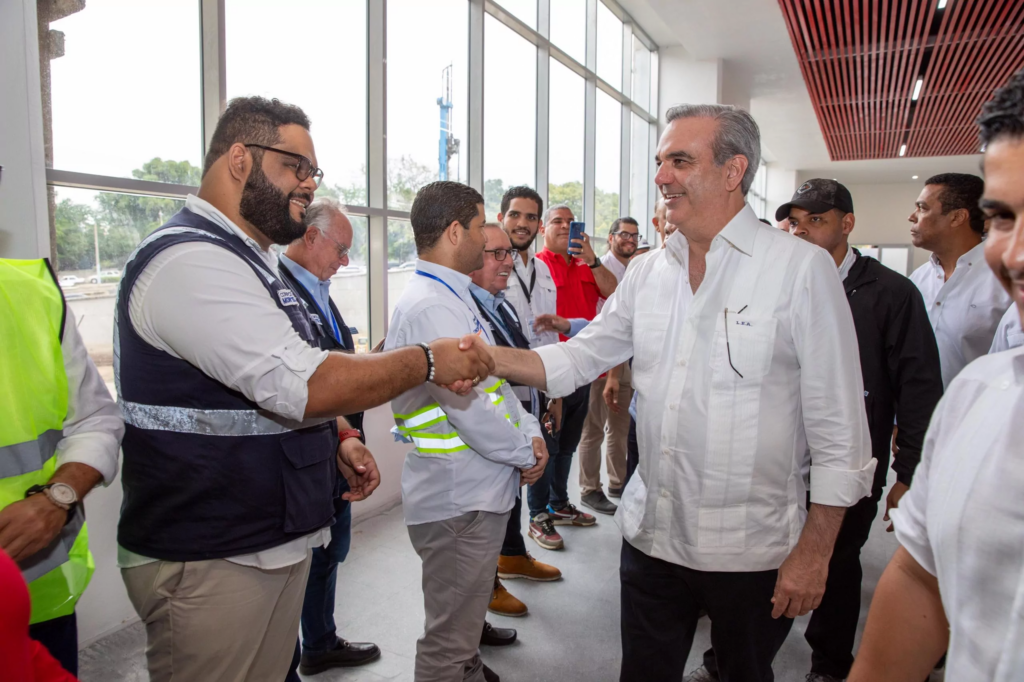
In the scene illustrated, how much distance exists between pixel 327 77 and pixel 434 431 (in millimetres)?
2856

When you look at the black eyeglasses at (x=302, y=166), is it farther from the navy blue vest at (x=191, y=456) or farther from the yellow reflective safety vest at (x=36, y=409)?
the yellow reflective safety vest at (x=36, y=409)

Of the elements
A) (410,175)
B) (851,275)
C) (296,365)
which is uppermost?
(410,175)

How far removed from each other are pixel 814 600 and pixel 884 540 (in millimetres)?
2825

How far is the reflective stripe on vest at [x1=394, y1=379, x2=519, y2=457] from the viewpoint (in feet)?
6.27

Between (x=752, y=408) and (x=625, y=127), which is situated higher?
(x=625, y=127)

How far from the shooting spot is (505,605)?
2.79m

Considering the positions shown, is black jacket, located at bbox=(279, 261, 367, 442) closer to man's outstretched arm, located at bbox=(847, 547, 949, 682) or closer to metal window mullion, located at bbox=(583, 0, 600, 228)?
man's outstretched arm, located at bbox=(847, 547, 949, 682)

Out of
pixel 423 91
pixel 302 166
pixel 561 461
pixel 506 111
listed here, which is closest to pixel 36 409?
pixel 302 166

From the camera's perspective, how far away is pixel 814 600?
142 cm

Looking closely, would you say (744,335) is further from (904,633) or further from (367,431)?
(367,431)

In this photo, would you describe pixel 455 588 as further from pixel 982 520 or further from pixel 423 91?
pixel 423 91

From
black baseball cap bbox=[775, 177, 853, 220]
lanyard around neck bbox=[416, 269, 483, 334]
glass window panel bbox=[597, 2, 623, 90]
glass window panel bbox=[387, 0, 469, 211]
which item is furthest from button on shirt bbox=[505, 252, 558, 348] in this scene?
glass window panel bbox=[597, 2, 623, 90]

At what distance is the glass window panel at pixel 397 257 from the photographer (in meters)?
4.39

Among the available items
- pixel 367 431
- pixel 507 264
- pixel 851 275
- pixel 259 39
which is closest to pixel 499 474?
pixel 507 264
